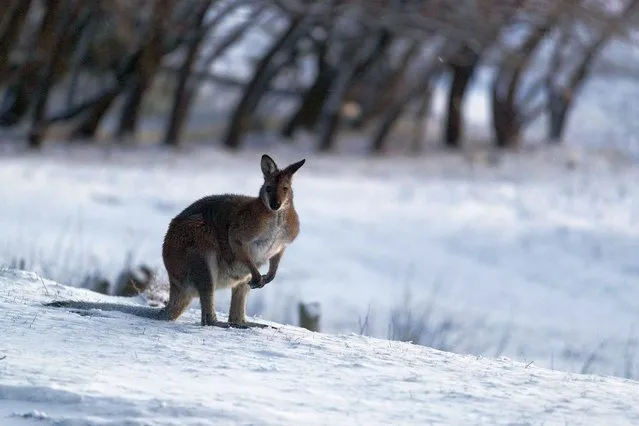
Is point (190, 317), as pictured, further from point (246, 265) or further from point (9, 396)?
point (9, 396)

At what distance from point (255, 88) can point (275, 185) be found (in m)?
18.6

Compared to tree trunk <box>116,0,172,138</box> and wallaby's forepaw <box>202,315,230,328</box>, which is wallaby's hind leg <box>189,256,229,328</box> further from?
tree trunk <box>116,0,172,138</box>

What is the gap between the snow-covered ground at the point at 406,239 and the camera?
13.4 meters

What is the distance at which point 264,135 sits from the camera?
1104 inches

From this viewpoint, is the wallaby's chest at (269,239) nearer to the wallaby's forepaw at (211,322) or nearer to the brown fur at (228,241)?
the brown fur at (228,241)

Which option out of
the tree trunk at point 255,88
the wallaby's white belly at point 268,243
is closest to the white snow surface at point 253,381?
the wallaby's white belly at point 268,243

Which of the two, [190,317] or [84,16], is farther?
[84,16]

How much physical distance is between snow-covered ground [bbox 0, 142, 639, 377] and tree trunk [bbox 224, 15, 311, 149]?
3.54 ft

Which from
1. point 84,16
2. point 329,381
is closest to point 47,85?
point 84,16

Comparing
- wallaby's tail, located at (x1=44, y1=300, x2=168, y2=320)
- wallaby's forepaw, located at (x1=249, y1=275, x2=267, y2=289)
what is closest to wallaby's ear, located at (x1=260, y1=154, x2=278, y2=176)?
wallaby's forepaw, located at (x1=249, y1=275, x2=267, y2=289)

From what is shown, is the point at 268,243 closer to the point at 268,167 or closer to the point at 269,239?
the point at 269,239

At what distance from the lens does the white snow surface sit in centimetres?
521

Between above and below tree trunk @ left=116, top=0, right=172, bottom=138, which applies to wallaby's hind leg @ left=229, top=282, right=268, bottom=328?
below

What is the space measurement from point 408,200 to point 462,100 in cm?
794
